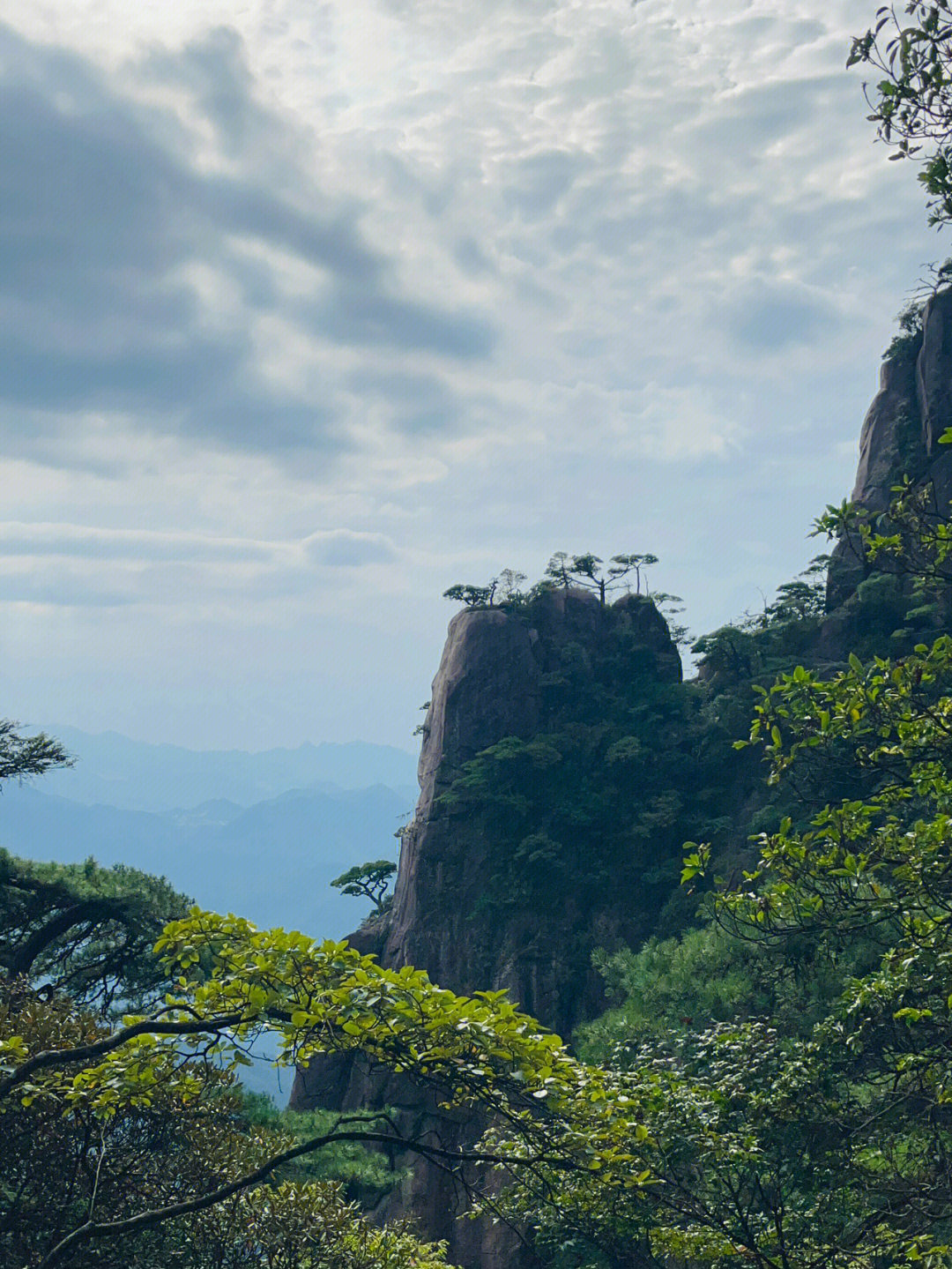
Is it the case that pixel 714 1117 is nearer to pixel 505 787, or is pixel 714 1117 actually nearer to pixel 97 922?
pixel 97 922

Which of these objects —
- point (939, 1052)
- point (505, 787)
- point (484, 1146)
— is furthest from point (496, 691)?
point (939, 1052)

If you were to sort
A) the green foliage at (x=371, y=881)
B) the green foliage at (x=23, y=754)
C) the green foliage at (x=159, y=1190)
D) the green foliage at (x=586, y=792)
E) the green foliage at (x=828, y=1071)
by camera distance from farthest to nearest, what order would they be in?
the green foliage at (x=371, y=881), the green foliage at (x=586, y=792), the green foliage at (x=23, y=754), the green foliage at (x=159, y=1190), the green foliage at (x=828, y=1071)

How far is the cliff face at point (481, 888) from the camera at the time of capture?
2781cm

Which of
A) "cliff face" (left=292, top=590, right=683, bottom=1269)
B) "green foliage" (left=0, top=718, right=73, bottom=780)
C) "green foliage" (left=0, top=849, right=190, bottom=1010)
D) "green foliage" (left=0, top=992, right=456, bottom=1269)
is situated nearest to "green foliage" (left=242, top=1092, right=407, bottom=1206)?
"green foliage" (left=0, top=849, right=190, bottom=1010)

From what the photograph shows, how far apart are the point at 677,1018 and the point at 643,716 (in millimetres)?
16791

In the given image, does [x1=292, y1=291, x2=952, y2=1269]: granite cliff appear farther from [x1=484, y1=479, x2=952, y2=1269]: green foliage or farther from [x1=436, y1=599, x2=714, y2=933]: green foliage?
[x1=484, y1=479, x2=952, y2=1269]: green foliage

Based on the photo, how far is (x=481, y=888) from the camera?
A: 3025 centimetres

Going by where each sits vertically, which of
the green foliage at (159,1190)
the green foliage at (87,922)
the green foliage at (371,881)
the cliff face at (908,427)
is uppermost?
the cliff face at (908,427)

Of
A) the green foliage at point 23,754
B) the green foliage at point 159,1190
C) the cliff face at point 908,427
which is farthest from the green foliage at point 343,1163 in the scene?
the cliff face at point 908,427

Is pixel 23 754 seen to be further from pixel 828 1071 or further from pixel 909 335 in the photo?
pixel 909 335

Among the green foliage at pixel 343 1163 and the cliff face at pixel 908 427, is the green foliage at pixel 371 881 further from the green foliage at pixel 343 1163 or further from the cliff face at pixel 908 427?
the cliff face at pixel 908 427

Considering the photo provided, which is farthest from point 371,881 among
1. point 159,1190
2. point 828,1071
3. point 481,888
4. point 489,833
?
point 828,1071

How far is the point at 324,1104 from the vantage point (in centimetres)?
3014

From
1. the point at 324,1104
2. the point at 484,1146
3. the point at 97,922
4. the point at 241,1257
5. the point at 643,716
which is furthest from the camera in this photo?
the point at 643,716
